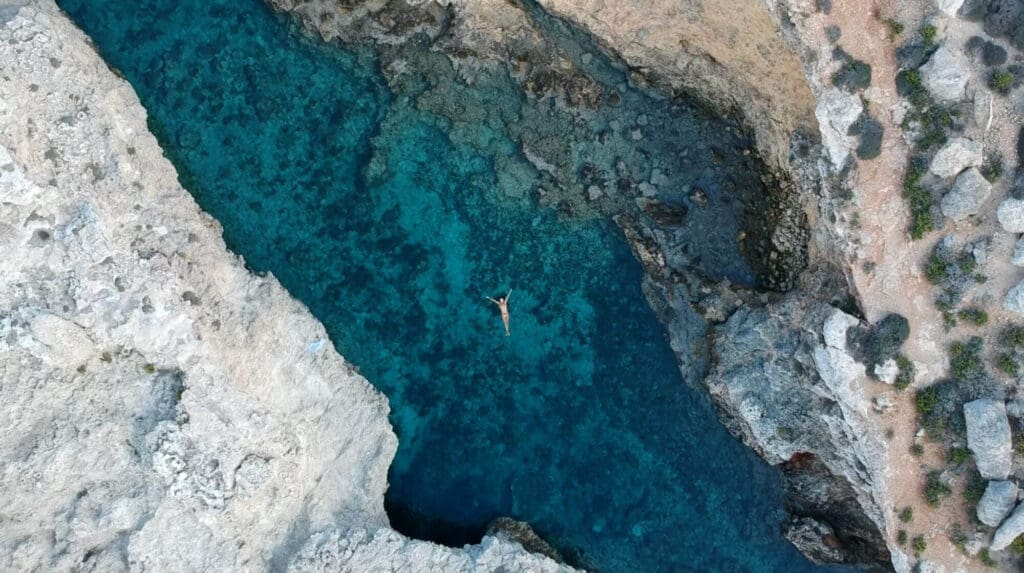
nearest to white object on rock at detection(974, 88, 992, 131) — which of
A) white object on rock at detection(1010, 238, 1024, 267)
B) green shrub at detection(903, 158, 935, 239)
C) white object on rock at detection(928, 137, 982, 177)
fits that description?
white object on rock at detection(928, 137, 982, 177)

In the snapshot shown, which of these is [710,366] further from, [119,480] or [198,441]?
[119,480]

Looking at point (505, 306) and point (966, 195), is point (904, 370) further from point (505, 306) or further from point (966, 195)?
point (505, 306)

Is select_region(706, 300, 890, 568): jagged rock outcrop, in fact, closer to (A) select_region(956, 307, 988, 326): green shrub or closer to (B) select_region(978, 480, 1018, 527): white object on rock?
(B) select_region(978, 480, 1018, 527): white object on rock

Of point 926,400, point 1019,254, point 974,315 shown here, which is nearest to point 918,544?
point 926,400

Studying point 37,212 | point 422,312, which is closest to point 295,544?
point 422,312

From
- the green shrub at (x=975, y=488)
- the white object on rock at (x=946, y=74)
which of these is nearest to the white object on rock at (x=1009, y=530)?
the green shrub at (x=975, y=488)
